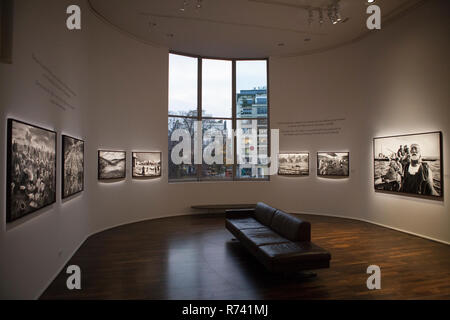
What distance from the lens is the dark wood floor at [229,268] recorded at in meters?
4.06

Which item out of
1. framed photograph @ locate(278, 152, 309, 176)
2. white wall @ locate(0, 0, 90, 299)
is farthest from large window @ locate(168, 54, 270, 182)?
white wall @ locate(0, 0, 90, 299)

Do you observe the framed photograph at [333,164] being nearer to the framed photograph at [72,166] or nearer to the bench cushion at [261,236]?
the bench cushion at [261,236]

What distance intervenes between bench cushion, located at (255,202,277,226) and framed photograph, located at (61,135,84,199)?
4.38m

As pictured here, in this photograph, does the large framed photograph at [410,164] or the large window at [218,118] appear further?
the large window at [218,118]

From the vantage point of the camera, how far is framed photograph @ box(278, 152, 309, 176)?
10367mm

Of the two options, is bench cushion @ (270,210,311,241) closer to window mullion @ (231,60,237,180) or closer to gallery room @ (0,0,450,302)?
gallery room @ (0,0,450,302)

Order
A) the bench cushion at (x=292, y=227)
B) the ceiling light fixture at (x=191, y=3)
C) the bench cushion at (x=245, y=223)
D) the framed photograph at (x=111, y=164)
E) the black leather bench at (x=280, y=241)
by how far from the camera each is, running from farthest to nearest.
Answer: the framed photograph at (x=111, y=164), the ceiling light fixture at (x=191, y=3), the bench cushion at (x=245, y=223), the bench cushion at (x=292, y=227), the black leather bench at (x=280, y=241)

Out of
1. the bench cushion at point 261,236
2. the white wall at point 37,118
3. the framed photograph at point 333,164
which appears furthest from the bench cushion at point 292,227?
the framed photograph at point 333,164

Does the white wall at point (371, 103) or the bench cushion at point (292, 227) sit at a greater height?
the white wall at point (371, 103)

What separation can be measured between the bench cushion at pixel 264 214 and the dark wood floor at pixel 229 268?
2.95 ft

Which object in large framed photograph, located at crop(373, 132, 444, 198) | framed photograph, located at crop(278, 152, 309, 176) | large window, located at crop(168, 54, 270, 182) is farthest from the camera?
framed photograph, located at crop(278, 152, 309, 176)

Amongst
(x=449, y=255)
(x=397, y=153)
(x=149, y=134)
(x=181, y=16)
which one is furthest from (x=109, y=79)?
(x=449, y=255)

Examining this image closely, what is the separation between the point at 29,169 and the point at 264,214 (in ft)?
16.2
